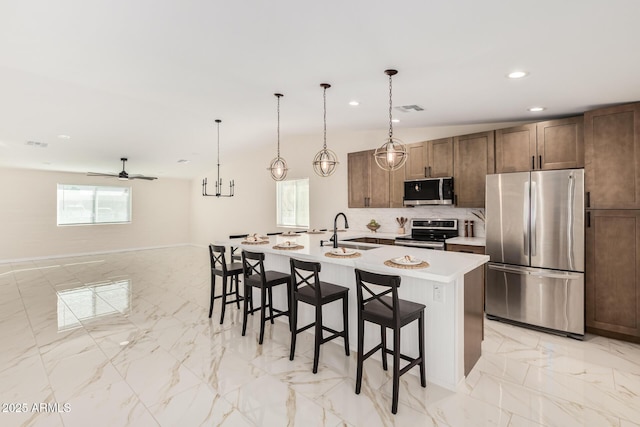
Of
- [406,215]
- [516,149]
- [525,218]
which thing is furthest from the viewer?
[406,215]

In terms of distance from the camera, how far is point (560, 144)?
369 centimetres

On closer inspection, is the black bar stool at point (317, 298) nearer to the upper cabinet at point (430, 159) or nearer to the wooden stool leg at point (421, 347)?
the wooden stool leg at point (421, 347)

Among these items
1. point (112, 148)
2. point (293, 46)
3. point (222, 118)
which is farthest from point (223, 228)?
point (293, 46)

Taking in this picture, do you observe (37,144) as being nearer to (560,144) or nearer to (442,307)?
(442,307)

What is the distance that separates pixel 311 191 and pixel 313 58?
14.6 ft

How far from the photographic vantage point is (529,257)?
366 centimetres

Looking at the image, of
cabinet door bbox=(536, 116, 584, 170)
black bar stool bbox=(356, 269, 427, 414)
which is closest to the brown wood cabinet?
cabinet door bbox=(536, 116, 584, 170)

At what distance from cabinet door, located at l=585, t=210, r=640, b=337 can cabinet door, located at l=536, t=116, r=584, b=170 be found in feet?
2.15

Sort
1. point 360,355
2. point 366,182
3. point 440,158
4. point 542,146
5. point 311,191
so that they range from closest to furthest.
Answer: point 360,355
point 542,146
point 440,158
point 366,182
point 311,191

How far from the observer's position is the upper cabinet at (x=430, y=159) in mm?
4727

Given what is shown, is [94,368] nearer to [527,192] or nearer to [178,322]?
[178,322]

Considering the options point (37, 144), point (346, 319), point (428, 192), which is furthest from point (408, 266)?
point (37, 144)

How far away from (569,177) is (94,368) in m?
5.13

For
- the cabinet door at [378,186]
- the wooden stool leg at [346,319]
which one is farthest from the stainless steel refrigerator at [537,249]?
the wooden stool leg at [346,319]
